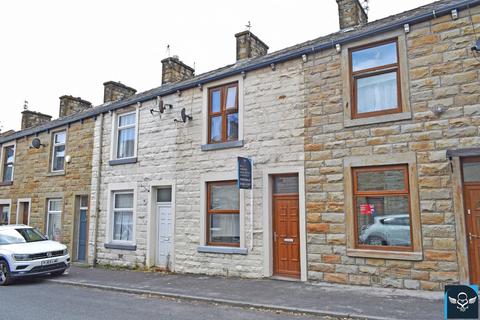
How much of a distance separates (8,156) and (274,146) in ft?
50.1

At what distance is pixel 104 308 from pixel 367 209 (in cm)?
601

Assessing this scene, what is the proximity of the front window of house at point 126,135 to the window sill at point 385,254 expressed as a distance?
8.29 meters

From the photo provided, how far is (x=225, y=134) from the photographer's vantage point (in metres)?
11.4

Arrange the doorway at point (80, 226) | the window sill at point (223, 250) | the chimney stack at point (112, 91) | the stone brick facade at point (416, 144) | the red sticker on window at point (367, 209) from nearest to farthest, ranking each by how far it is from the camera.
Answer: the stone brick facade at point (416, 144), the red sticker on window at point (367, 209), the window sill at point (223, 250), the doorway at point (80, 226), the chimney stack at point (112, 91)

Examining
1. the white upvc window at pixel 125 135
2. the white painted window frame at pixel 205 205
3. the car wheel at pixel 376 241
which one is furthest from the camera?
the white upvc window at pixel 125 135

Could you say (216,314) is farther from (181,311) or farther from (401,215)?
(401,215)

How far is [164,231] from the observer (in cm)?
1247

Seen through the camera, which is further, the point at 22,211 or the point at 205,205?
the point at 22,211

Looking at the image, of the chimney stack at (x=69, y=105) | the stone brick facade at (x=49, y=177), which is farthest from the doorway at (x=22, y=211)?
the chimney stack at (x=69, y=105)

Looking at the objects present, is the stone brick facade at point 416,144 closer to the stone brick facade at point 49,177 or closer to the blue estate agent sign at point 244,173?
the blue estate agent sign at point 244,173

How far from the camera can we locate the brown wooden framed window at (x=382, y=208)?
27.5ft

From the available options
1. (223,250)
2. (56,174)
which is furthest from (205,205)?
(56,174)

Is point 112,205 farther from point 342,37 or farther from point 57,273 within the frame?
point 342,37

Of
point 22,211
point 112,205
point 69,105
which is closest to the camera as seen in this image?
point 112,205
